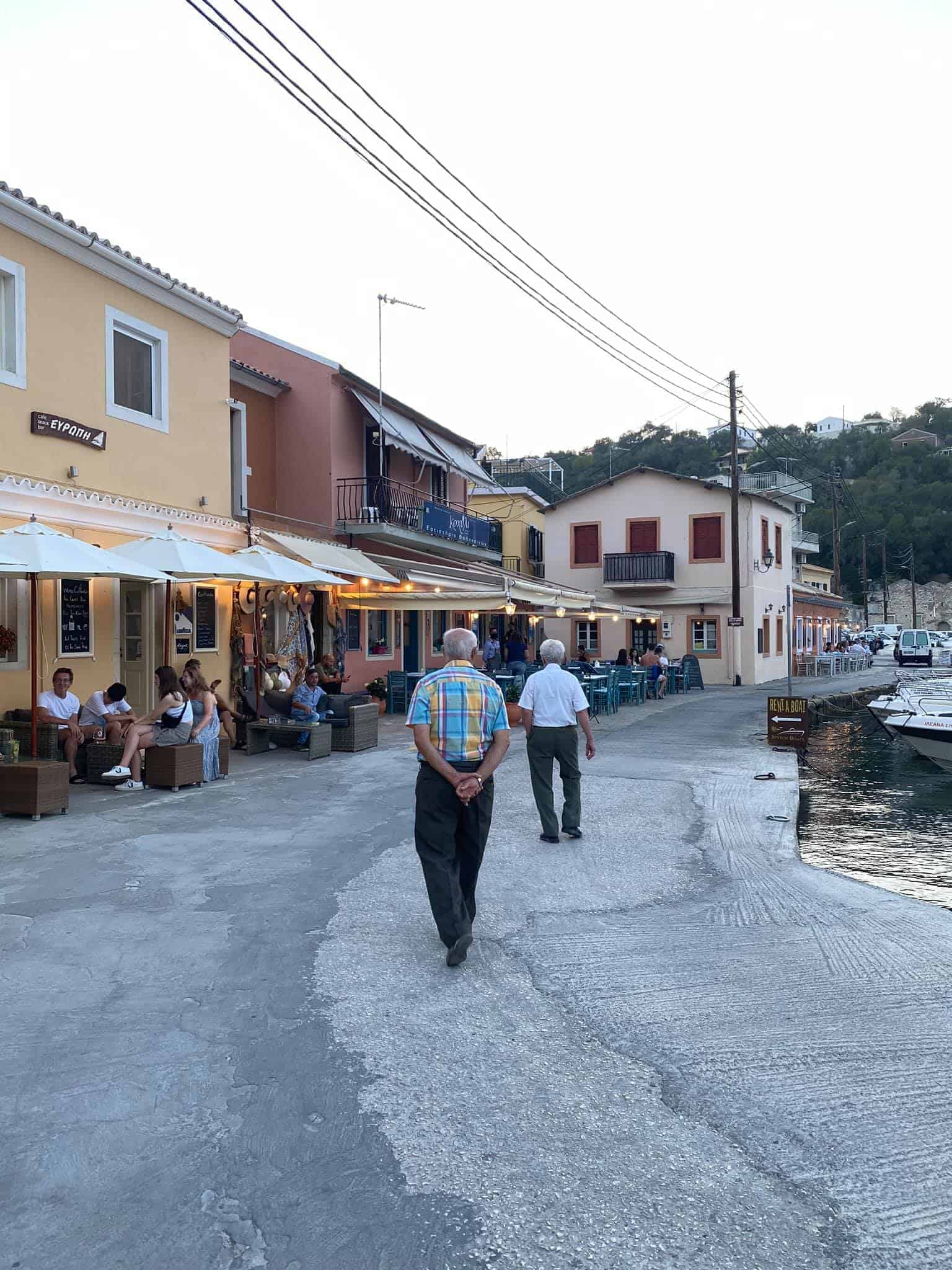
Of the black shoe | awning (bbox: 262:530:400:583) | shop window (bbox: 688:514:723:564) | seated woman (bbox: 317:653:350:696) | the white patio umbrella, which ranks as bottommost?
the black shoe

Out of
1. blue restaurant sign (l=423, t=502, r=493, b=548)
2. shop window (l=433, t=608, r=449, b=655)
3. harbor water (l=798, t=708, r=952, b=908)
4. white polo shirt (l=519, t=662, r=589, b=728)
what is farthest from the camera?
shop window (l=433, t=608, r=449, b=655)

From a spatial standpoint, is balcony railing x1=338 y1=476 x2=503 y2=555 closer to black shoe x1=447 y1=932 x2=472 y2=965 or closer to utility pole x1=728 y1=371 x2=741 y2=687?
utility pole x1=728 y1=371 x2=741 y2=687

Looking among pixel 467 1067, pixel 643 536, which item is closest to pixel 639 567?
pixel 643 536

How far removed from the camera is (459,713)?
15.7 ft

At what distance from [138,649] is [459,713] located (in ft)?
29.6

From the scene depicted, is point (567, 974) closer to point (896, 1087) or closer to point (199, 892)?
point (896, 1087)

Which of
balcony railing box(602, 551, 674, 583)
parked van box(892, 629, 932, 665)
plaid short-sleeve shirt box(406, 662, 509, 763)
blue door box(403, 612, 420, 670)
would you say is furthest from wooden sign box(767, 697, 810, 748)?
parked van box(892, 629, 932, 665)

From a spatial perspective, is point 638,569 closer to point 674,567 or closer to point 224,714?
point 674,567

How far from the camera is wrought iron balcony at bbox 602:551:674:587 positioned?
33.3 meters

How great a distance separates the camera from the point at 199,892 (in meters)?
5.96

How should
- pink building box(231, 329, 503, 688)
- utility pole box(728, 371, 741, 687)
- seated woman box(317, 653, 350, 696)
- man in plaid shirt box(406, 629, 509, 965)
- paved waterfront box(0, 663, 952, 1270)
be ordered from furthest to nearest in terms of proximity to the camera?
utility pole box(728, 371, 741, 687) → pink building box(231, 329, 503, 688) → seated woman box(317, 653, 350, 696) → man in plaid shirt box(406, 629, 509, 965) → paved waterfront box(0, 663, 952, 1270)

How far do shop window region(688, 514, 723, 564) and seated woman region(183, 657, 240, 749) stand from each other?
23.0 meters

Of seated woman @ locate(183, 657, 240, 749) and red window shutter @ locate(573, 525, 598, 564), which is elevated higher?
red window shutter @ locate(573, 525, 598, 564)

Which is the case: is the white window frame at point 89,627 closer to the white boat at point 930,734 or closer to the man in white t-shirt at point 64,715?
the man in white t-shirt at point 64,715
